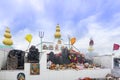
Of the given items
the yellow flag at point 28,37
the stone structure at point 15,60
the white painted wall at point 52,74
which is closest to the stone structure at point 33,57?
the white painted wall at point 52,74

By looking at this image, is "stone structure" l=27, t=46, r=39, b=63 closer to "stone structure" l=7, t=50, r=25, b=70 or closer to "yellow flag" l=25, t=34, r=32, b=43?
"stone structure" l=7, t=50, r=25, b=70

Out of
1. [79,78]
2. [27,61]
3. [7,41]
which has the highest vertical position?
[7,41]

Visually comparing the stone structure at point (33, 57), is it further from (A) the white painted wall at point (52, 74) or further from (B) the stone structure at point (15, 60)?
(B) the stone structure at point (15, 60)

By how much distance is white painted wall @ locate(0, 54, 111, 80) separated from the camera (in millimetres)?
17547

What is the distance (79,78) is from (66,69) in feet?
4.11

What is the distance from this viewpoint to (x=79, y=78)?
19.0m

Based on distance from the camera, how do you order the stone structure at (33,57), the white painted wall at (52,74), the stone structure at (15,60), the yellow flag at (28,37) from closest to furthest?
the white painted wall at (52,74) < the stone structure at (33,57) < the stone structure at (15,60) < the yellow flag at (28,37)

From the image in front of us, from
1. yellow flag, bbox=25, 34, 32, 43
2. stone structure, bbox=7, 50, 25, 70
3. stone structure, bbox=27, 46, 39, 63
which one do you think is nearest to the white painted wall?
stone structure, bbox=27, 46, 39, 63

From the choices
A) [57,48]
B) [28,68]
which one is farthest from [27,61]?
[57,48]

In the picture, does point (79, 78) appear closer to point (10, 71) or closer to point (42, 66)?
point (42, 66)

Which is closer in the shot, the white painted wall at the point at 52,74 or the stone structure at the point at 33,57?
the white painted wall at the point at 52,74

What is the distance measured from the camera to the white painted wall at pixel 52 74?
1755cm

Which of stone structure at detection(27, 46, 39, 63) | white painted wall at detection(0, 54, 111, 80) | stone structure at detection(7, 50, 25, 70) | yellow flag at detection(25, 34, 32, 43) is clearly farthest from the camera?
yellow flag at detection(25, 34, 32, 43)

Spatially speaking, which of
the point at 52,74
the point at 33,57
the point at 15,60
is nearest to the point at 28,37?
the point at 15,60
